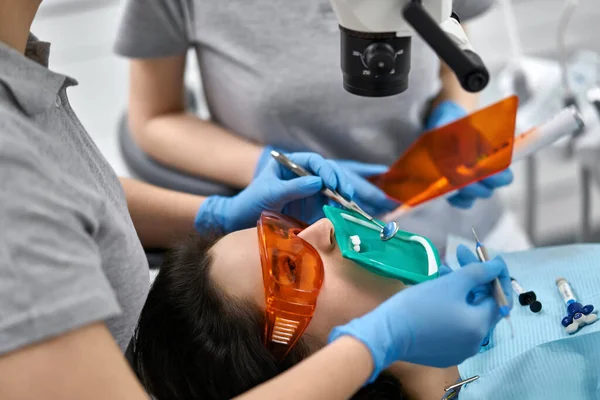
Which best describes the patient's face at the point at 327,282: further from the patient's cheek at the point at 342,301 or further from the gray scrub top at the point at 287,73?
the gray scrub top at the point at 287,73

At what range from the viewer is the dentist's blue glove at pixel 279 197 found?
4.24ft

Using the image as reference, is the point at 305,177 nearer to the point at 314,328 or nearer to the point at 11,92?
the point at 314,328

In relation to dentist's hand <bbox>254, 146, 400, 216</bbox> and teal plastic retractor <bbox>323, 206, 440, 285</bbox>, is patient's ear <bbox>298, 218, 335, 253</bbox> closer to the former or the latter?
teal plastic retractor <bbox>323, 206, 440, 285</bbox>

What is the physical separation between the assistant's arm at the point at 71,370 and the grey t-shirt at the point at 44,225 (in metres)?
0.02

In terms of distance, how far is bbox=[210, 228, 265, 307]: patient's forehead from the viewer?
1144 mm

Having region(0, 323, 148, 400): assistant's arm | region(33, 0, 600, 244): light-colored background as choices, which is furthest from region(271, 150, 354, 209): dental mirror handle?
region(33, 0, 600, 244): light-colored background

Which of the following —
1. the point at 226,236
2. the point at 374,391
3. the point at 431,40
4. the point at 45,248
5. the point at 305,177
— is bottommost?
the point at 374,391

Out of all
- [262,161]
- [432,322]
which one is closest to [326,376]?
[432,322]

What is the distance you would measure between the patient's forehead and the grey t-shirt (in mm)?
310

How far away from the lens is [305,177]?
128 cm

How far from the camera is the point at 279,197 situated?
1.31 m

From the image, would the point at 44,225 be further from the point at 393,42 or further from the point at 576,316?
the point at 576,316

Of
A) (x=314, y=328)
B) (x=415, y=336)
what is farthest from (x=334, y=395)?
(x=314, y=328)

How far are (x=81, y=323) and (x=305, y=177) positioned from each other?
0.64 metres
